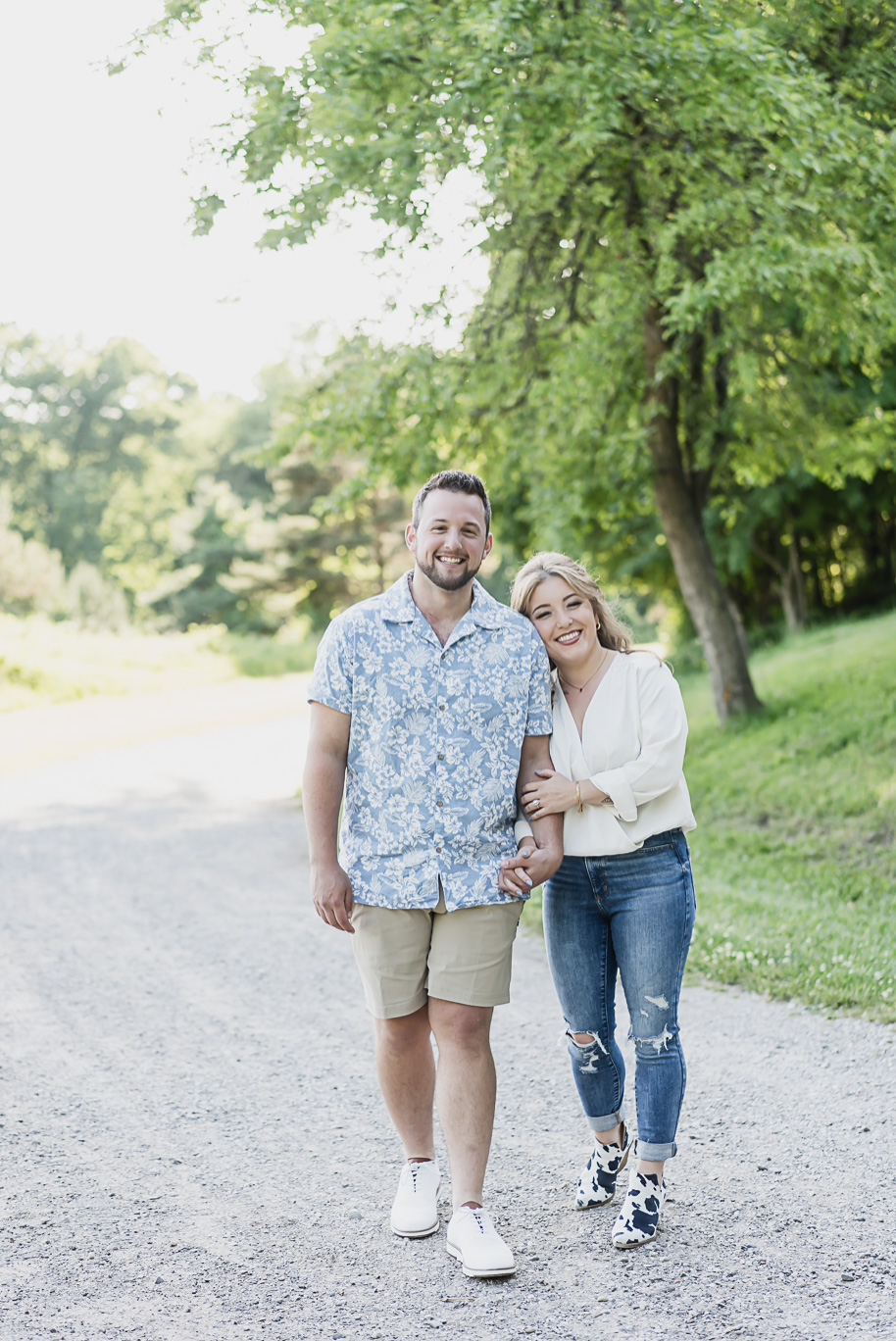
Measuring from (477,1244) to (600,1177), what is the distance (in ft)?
1.72

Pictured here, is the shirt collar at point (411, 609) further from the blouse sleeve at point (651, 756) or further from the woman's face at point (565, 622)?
the blouse sleeve at point (651, 756)

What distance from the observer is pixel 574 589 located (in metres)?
3.35

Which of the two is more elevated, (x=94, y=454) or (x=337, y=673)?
(x=94, y=454)

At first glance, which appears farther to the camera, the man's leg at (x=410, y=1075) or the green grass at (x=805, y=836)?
the green grass at (x=805, y=836)

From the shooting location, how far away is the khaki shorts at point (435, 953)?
10.5 ft

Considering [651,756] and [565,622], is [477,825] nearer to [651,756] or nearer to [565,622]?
[651,756]

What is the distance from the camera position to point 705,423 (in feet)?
40.7

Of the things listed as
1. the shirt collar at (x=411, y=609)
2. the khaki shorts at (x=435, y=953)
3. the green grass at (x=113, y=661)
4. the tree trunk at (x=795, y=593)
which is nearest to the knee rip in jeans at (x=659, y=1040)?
the khaki shorts at (x=435, y=953)

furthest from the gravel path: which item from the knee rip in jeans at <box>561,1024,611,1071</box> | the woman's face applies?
the woman's face

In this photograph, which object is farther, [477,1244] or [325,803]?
[325,803]

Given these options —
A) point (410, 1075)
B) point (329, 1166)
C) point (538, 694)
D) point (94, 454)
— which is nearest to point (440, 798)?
point (538, 694)

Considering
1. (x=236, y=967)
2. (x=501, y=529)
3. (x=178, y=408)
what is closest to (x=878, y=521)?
(x=501, y=529)

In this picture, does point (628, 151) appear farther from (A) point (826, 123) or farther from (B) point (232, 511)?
(B) point (232, 511)

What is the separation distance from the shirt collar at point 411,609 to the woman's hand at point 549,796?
0.45 m
